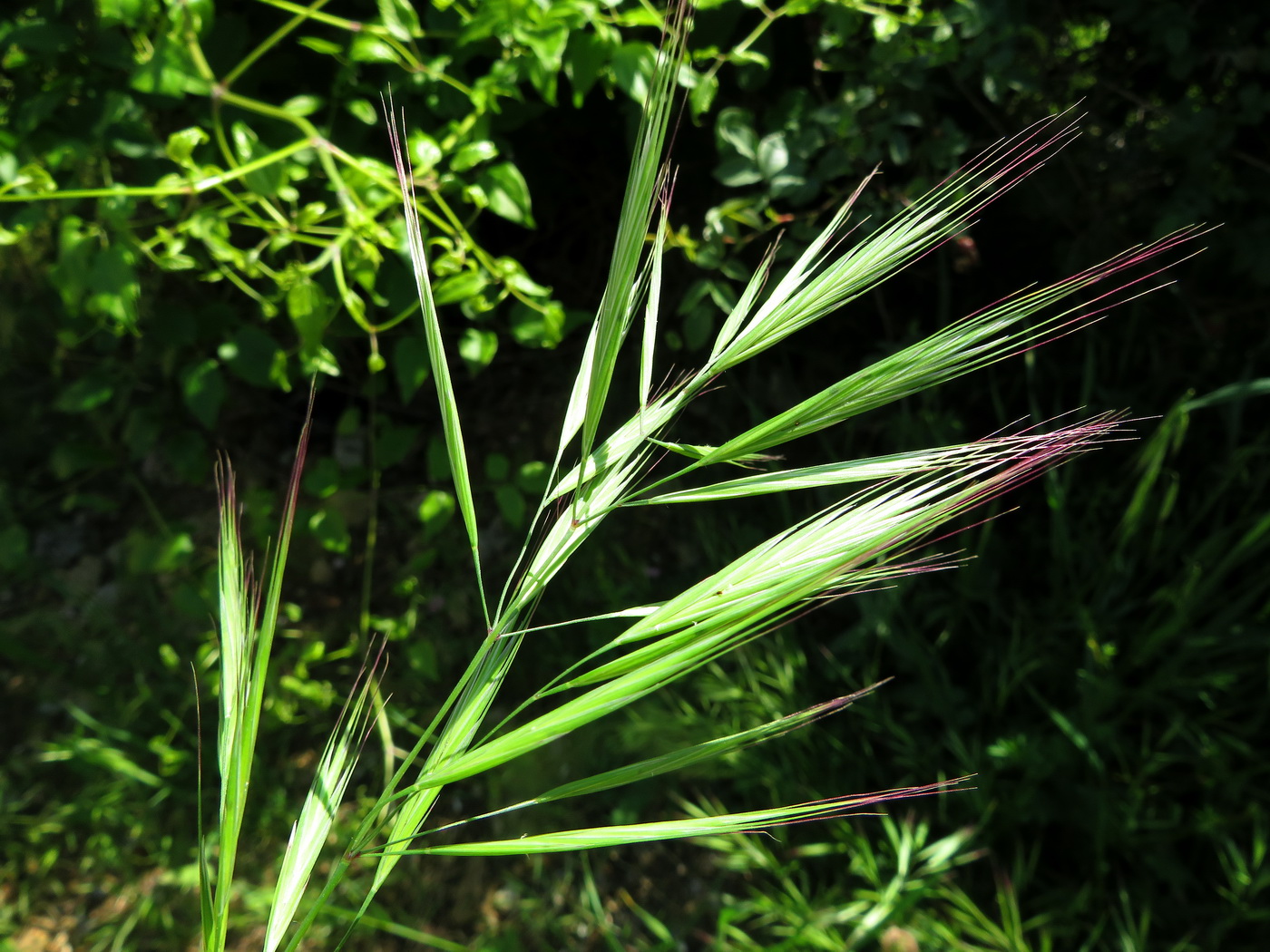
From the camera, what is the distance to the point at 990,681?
1.57 metres

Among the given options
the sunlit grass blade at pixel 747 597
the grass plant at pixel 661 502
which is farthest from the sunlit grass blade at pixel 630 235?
the sunlit grass blade at pixel 747 597

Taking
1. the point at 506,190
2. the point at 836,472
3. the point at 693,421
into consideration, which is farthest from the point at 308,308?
the point at 693,421

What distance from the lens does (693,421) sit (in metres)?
1.96

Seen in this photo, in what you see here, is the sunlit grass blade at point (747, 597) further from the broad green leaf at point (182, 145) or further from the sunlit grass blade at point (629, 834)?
the broad green leaf at point (182, 145)

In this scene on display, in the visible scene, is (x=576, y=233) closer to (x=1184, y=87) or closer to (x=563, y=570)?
(x=563, y=570)

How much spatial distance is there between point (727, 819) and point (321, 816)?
24 cm

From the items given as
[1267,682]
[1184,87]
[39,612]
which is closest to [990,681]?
[1267,682]

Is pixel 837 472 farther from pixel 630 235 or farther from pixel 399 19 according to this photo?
pixel 399 19

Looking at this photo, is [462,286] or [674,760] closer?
[674,760]

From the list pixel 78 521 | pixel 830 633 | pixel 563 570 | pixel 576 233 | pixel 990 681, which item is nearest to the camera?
pixel 990 681

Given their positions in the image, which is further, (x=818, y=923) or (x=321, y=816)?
(x=818, y=923)

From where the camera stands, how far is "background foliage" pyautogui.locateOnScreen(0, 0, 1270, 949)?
3.92 feet

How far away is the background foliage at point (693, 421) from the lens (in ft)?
3.92

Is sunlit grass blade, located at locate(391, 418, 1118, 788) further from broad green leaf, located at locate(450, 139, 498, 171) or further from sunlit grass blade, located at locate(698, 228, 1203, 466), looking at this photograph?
broad green leaf, located at locate(450, 139, 498, 171)
